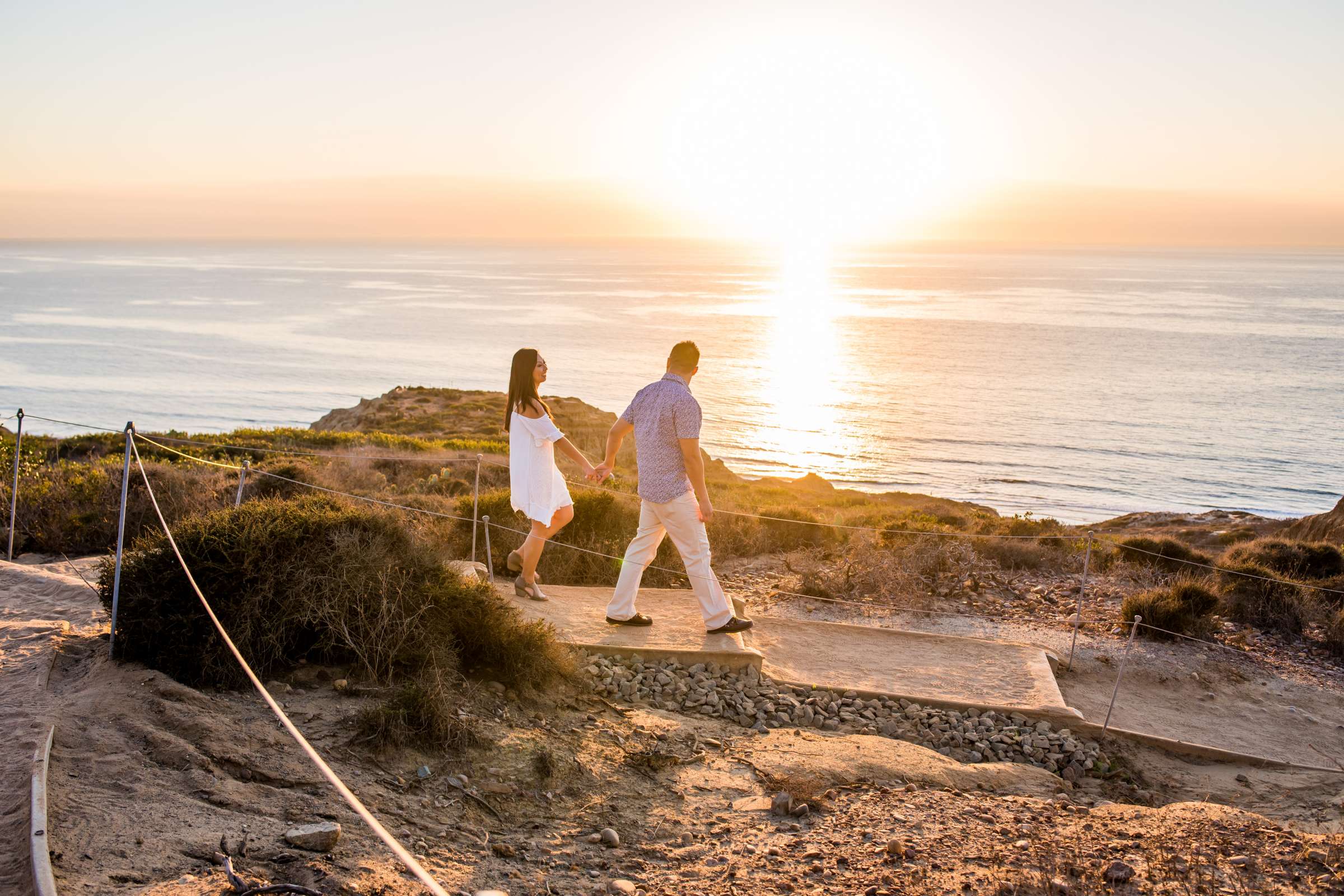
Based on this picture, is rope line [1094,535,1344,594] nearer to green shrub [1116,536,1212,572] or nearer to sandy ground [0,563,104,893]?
green shrub [1116,536,1212,572]

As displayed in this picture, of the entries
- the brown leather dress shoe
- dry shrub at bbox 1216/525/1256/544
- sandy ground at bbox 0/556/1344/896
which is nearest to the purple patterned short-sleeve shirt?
the brown leather dress shoe

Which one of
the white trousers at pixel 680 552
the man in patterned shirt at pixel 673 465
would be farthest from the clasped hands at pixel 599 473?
the white trousers at pixel 680 552

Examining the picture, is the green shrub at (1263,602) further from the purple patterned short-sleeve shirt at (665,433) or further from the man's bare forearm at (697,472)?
the purple patterned short-sleeve shirt at (665,433)

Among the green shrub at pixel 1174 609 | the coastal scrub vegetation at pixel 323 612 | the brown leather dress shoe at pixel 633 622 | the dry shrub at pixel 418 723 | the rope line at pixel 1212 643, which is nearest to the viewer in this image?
the dry shrub at pixel 418 723

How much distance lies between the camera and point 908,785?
17.9 feet

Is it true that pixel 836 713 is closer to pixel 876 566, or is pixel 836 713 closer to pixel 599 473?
pixel 599 473

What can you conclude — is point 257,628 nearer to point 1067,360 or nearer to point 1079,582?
point 1079,582

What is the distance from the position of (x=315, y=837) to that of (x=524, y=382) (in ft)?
13.2

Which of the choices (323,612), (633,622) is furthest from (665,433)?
(323,612)

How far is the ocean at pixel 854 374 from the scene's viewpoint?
32.4 metres

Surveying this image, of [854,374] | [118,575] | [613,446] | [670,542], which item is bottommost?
[670,542]

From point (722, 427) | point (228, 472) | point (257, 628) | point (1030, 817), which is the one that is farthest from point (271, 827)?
point (722, 427)

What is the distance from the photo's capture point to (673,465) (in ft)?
22.6

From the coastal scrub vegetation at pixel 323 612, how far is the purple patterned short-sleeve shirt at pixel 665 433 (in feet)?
4.36
